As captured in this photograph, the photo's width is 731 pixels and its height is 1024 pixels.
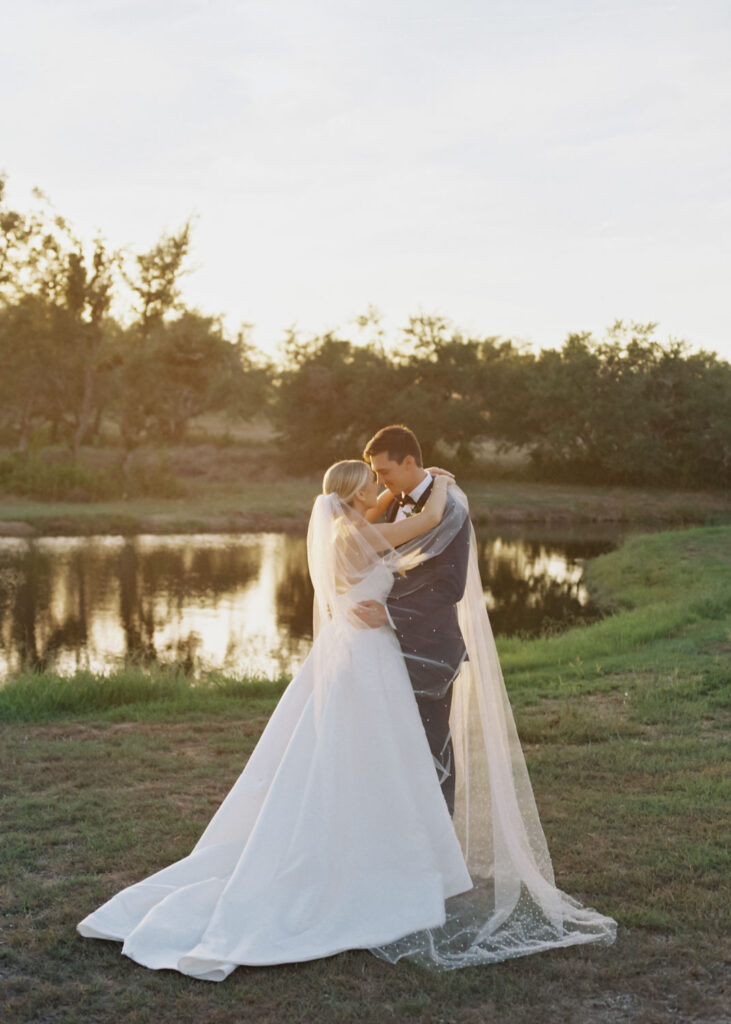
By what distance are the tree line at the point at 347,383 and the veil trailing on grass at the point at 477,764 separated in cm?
3639

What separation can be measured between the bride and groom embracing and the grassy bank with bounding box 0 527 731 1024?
16cm

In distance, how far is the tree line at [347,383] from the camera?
4194 cm

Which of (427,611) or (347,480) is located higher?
(347,480)

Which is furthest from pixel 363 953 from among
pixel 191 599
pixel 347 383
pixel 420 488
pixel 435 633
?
pixel 347 383

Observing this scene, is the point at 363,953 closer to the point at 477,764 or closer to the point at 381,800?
the point at 381,800

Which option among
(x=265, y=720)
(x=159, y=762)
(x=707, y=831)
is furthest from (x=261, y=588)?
(x=707, y=831)

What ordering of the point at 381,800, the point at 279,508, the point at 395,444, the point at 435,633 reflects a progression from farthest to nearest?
the point at 279,508 < the point at 395,444 < the point at 435,633 < the point at 381,800

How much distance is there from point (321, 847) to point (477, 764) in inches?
39.2

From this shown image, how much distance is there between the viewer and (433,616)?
520 cm

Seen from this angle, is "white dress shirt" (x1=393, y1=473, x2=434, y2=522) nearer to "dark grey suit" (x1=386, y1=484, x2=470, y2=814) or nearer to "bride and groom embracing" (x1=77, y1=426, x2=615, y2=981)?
"bride and groom embracing" (x1=77, y1=426, x2=615, y2=981)

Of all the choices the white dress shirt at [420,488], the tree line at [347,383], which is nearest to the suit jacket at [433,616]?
the white dress shirt at [420,488]

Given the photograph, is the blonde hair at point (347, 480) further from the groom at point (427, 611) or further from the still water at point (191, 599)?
the still water at point (191, 599)

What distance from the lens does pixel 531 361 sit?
54.5 m

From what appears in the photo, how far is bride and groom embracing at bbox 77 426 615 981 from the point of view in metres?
4.49
